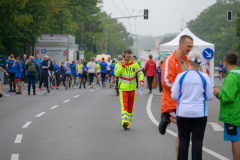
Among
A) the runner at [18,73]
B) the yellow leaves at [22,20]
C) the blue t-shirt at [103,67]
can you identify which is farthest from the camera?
the blue t-shirt at [103,67]

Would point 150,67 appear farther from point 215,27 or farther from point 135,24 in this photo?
point 215,27

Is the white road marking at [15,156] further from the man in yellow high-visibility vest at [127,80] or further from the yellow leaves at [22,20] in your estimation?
the yellow leaves at [22,20]

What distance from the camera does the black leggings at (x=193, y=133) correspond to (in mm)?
5562

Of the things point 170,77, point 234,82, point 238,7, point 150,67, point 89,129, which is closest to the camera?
point 234,82

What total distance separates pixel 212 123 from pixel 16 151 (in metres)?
5.75

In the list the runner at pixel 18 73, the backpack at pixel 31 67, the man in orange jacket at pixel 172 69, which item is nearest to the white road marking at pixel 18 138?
the man in orange jacket at pixel 172 69

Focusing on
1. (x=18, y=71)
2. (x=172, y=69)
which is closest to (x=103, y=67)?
(x=18, y=71)

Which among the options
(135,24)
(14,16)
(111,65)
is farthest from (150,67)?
(135,24)

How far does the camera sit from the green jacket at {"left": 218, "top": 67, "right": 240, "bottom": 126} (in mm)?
5879

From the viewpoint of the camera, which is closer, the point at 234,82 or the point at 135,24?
the point at 234,82

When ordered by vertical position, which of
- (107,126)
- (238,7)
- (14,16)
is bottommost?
(107,126)

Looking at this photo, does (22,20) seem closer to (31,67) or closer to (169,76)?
(31,67)

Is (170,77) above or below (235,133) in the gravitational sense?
above

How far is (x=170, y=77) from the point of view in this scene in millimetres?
6668
